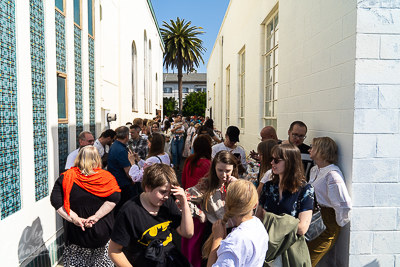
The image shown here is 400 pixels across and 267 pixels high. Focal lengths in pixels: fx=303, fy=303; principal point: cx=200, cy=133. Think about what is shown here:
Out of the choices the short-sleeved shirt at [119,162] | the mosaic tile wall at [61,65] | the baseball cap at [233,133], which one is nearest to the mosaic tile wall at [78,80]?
the mosaic tile wall at [61,65]

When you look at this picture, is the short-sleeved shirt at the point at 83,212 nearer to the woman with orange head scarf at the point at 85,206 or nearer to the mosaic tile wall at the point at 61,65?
the woman with orange head scarf at the point at 85,206

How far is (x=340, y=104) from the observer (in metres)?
3.54

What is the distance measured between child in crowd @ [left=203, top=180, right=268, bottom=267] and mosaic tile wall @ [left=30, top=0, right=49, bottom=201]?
288cm

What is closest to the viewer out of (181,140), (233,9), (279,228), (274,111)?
(279,228)

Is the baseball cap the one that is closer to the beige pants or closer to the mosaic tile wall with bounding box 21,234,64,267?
the beige pants

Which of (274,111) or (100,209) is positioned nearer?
(100,209)

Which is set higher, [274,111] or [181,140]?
[274,111]

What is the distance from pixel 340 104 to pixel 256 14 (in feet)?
19.3

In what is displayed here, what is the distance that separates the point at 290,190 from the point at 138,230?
4.60ft

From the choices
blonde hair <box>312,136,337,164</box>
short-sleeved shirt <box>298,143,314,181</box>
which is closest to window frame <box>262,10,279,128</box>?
short-sleeved shirt <box>298,143,314,181</box>

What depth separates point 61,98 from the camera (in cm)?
501

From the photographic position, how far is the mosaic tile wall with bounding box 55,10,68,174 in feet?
15.9

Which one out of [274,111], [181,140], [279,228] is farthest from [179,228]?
[181,140]

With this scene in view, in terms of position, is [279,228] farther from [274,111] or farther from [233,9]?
[233,9]
